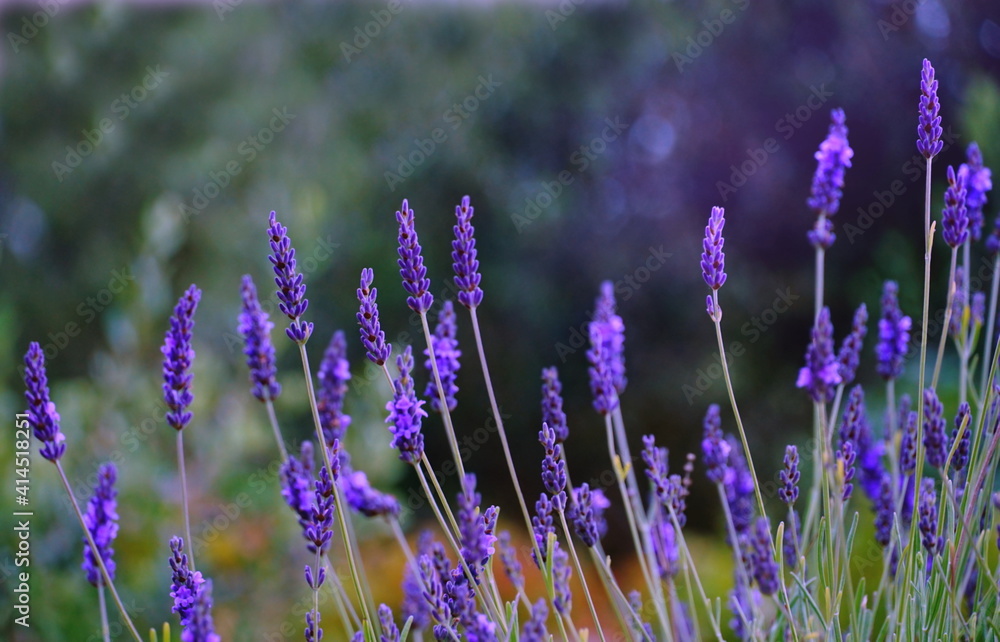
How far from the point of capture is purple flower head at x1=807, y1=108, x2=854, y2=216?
5.47 ft

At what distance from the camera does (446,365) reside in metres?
1.54

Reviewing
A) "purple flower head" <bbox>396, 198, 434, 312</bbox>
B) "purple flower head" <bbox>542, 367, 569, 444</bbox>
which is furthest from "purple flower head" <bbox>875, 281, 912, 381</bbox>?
"purple flower head" <bbox>396, 198, 434, 312</bbox>

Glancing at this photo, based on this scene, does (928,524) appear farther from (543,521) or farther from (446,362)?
(446,362)

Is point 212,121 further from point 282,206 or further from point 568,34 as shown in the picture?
point 568,34

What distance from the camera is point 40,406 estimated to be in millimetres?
1281

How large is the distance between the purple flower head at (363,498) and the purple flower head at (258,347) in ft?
0.80

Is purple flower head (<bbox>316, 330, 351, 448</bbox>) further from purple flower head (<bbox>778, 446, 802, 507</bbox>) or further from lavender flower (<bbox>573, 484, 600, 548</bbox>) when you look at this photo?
purple flower head (<bbox>778, 446, 802, 507</bbox>)

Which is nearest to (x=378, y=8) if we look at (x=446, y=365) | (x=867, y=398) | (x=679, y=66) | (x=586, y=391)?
(x=679, y=66)

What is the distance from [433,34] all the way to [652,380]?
3.79 metres

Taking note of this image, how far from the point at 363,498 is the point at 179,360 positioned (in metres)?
0.48

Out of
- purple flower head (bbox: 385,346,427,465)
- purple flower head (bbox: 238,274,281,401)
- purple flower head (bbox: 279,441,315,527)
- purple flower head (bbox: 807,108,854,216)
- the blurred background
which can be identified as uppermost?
the blurred background

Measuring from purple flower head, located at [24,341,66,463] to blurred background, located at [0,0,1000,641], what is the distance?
3493mm

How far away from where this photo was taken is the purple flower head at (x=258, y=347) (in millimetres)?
1518

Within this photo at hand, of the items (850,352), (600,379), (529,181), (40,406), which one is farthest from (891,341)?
(529,181)
